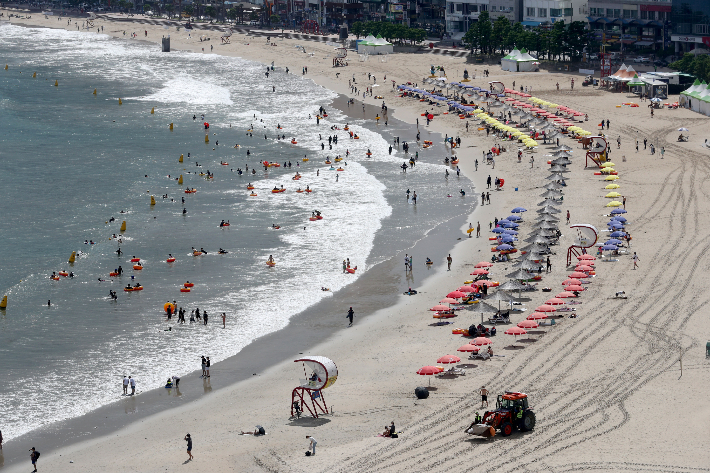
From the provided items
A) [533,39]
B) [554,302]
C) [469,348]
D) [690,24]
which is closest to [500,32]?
[533,39]

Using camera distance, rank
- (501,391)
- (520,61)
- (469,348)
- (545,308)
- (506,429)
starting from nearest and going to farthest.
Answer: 1. (506,429)
2. (501,391)
3. (469,348)
4. (545,308)
5. (520,61)

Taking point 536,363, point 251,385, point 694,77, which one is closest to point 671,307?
point 536,363

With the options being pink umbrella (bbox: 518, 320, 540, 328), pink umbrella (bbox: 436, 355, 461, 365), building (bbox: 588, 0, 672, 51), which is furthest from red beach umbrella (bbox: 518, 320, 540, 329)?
building (bbox: 588, 0, 672, 51)

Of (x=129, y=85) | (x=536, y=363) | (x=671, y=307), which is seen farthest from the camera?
(x=129, y=85)

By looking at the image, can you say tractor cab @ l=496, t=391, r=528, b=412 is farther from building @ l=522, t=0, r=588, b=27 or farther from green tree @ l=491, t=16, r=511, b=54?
building @ l=522, t=0, r=588, b=27

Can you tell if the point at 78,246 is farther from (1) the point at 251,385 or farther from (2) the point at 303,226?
(1) the point at 251,385

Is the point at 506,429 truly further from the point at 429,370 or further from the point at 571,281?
the point at 571,281
